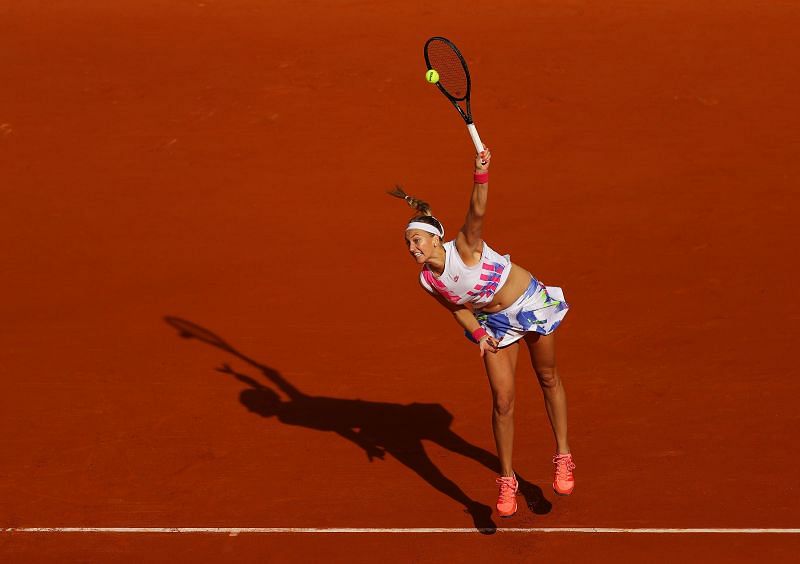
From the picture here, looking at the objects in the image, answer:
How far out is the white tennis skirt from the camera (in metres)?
7.51

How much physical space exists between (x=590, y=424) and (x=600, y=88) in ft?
21.4

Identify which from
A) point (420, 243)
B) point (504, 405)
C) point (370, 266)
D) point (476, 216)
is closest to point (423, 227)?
point (420, 243)

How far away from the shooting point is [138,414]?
31.5ft

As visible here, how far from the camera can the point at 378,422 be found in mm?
9500

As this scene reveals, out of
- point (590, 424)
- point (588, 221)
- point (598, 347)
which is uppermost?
point (588, 221)

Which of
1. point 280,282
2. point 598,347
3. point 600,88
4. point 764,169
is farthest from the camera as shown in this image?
point 600,88

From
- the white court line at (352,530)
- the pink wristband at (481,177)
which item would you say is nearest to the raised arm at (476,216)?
the pink wristband at (481,177)

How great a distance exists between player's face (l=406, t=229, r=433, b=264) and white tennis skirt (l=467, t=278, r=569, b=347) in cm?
64

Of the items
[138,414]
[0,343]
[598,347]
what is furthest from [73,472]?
[598,347]

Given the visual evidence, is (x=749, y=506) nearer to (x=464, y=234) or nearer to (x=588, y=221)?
(x=464, y=234)

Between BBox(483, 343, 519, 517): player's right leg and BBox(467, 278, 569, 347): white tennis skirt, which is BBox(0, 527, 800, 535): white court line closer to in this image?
BBox(483, 343, 519, 517): player's right leg

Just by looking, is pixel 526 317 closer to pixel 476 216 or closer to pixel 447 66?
pixel 476 216

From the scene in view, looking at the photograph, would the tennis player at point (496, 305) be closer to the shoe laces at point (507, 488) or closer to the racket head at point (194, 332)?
the shoe laces at point (507, 488)

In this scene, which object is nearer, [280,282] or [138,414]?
[138,414]
